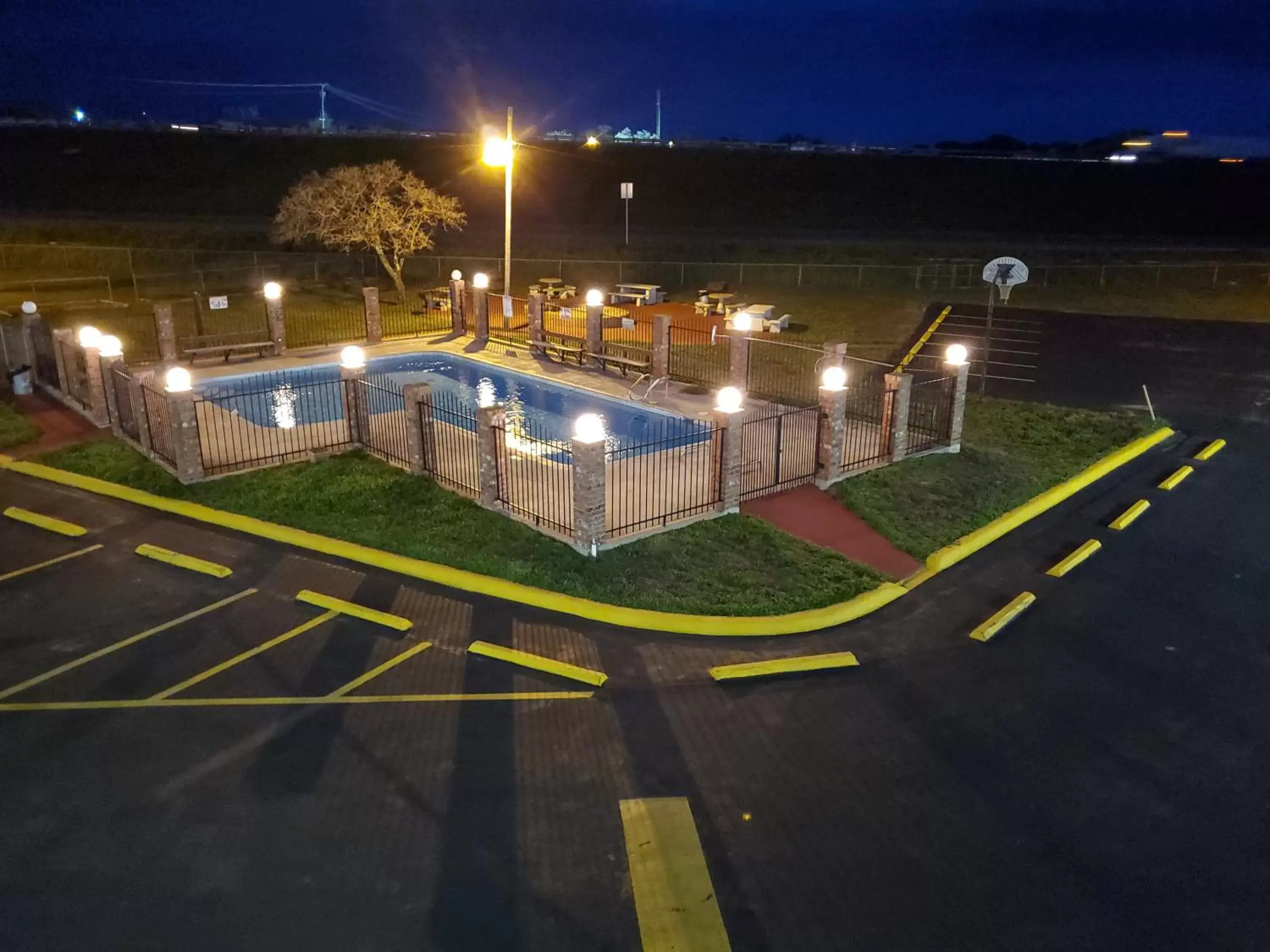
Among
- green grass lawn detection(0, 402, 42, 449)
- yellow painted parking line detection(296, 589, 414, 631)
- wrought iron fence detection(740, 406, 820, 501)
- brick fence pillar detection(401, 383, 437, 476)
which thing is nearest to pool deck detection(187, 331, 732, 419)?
wrought iron fence detection(740, 406, 820, 501)

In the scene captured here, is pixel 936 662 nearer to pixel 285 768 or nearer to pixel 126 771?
pixel 285 768

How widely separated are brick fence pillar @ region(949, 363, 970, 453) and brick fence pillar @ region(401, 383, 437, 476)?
881cm

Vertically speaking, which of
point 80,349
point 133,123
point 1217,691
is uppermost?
point 133,123

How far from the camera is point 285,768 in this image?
7.46 m

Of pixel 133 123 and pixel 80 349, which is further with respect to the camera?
pixel 133 123

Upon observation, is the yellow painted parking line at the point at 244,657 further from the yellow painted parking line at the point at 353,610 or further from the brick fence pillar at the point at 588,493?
the brick fence pillar at the point at 588,493

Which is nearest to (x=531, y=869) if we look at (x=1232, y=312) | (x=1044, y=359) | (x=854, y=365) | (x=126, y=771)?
(x=126, y=771)

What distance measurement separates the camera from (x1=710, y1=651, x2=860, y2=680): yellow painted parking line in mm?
9156

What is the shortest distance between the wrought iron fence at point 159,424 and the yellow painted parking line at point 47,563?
248 centimetres

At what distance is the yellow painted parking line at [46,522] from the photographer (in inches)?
486

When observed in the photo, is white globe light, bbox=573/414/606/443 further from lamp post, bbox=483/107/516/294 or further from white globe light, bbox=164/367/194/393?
lamp post, bbox=483/107/516/294

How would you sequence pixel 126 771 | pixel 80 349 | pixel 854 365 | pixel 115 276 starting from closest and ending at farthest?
1. pixel 126 771
2. pixel 80 349
3. pixel 854 365
4. pixel 115 276

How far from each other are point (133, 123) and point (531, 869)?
130m

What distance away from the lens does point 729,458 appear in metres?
12.5
